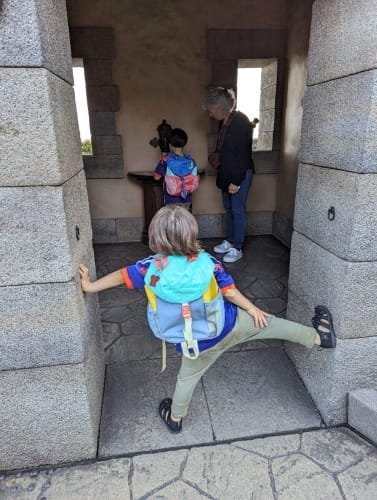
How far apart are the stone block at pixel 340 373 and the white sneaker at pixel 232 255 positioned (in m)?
2.33

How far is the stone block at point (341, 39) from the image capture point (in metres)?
1.74

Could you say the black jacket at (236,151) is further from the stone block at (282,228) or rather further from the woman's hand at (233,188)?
the stone block at (282,228)

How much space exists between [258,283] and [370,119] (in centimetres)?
256

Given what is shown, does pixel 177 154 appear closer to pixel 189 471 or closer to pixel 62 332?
pixel 62 332

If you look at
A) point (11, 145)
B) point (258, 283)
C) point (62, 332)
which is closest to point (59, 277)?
point (62, 332)

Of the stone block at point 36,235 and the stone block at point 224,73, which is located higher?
the stone block at point 224,73

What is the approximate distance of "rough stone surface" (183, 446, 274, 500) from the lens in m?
1.93

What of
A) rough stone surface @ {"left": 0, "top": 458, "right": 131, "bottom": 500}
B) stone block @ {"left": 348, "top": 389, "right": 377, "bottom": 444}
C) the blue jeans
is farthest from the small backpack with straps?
rough stone surface @ {"left": 0, "top": 458, "right": 131, "bottom": 500}

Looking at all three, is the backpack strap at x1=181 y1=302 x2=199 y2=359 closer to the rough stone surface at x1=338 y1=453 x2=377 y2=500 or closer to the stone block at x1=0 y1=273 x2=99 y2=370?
the stone block at x1=0 y1=273 x2=99 y2=370

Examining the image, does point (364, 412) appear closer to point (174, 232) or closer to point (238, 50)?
point (174, 232)

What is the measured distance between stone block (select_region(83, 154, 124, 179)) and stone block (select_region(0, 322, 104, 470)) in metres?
3.54

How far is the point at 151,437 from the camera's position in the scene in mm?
2248

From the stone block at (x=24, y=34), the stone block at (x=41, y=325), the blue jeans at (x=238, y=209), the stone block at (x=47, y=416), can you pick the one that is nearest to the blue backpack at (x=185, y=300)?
the stone block at (x=41, y=325)

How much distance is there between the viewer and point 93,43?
468 cm
